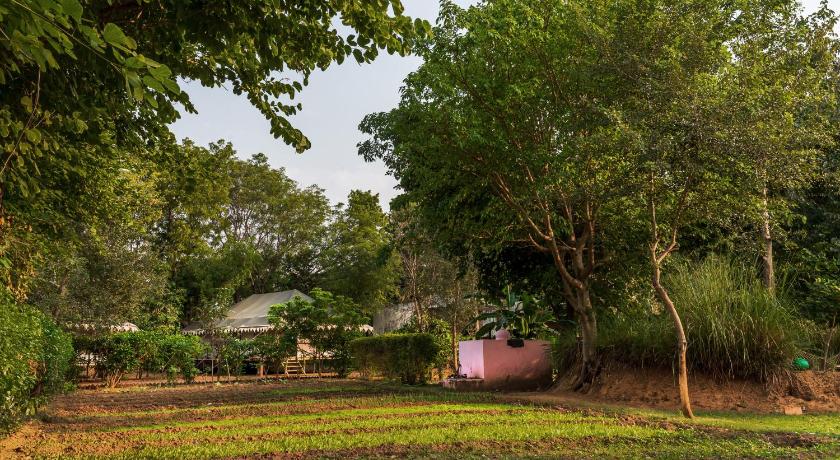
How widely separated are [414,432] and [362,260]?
88.1 feet

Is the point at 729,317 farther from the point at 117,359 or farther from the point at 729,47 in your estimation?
the point at 117,359

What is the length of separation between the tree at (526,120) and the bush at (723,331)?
1300 mm

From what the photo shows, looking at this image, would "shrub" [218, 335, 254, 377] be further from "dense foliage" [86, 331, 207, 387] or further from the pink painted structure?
the pink painted structure

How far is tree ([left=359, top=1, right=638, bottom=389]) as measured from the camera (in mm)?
→ 10461

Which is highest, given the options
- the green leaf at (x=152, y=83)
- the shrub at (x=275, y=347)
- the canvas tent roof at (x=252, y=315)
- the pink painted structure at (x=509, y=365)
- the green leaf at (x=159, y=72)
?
the canvas tent roof at (x=252, y=315)

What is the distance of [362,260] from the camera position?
33719 millimetres

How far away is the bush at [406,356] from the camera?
56.3 feet

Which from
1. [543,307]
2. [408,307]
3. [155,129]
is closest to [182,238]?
[408,307]

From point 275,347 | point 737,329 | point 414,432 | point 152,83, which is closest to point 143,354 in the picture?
point 275,347

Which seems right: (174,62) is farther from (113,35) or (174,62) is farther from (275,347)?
(275,347)

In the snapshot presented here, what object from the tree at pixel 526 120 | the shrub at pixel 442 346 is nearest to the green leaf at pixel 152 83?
the tree at pixel 526 120

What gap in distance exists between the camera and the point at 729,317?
34.3 feet

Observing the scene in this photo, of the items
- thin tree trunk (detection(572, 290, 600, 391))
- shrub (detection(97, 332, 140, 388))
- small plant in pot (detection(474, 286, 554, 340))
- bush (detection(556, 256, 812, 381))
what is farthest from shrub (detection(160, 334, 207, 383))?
bush (detection(556, 256, 812, 381))

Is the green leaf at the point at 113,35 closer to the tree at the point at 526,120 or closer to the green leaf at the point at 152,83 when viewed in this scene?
the green leaf at the point at 152,83
